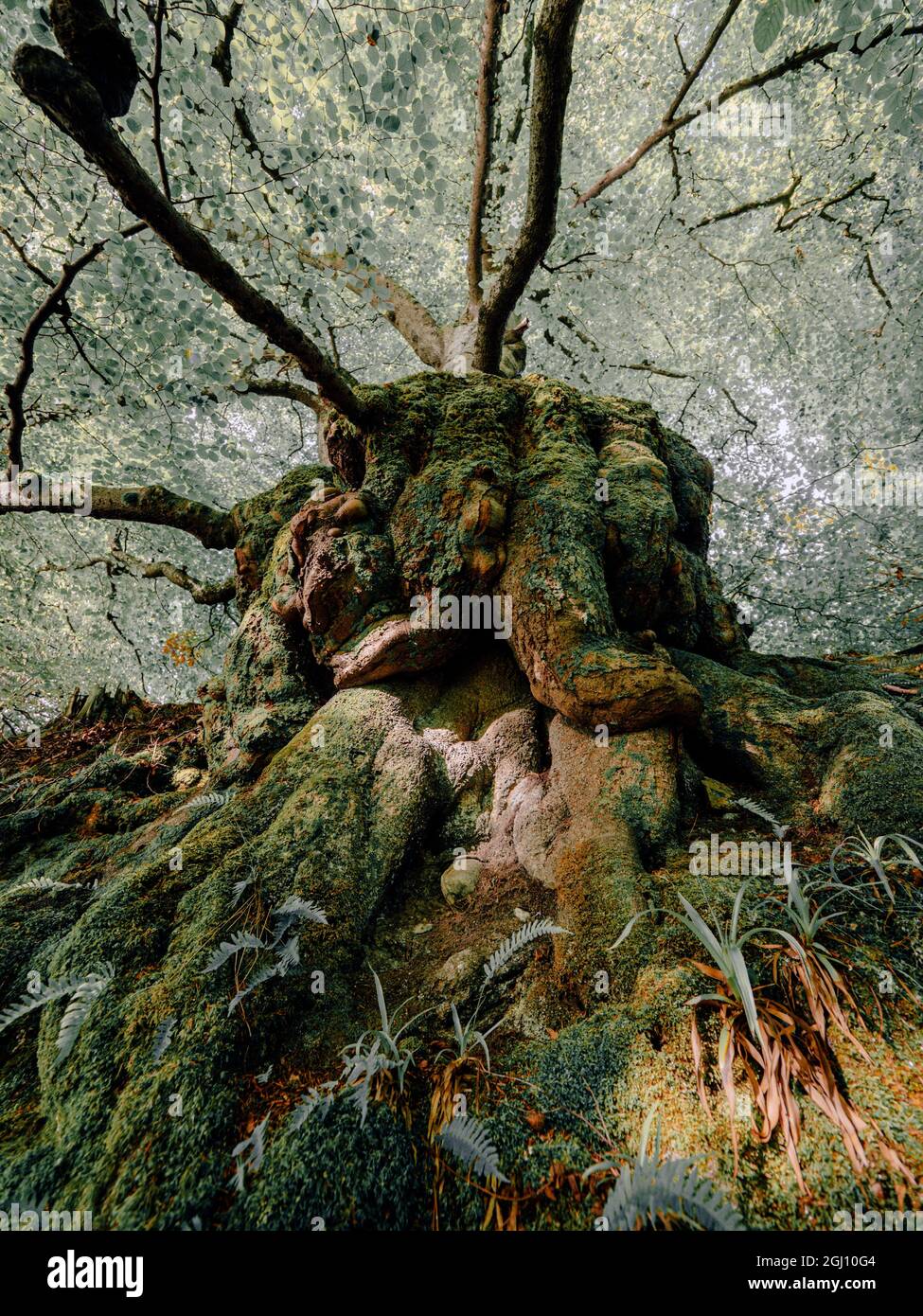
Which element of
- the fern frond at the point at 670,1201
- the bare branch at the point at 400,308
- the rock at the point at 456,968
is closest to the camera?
the fern frond at the point at 670,1201

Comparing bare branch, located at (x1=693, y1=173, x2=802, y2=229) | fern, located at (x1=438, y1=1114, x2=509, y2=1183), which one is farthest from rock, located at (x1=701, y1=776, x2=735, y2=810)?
bare branch, located at (x1=693, y1=173, x2=802, y2=229)

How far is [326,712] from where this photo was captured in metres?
3.01

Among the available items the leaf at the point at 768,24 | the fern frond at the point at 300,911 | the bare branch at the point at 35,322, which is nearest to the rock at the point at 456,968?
the fern frond at the point at 300,911

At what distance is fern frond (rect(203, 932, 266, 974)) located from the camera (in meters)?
1.83

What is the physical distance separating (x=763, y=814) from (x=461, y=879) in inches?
55.7

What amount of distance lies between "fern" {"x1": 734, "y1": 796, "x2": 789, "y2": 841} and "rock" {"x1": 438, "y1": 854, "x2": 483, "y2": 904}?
4.21 ft

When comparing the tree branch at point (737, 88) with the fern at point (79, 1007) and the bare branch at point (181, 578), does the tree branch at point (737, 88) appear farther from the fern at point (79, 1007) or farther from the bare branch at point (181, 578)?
the fern at point (79, 1007)

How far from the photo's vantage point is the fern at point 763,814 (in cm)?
221

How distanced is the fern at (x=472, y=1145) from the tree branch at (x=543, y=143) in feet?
14.7

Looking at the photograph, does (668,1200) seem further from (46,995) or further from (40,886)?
(40,886)

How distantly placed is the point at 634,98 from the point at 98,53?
8.13m

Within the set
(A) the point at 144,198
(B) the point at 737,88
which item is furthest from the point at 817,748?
(B) the point at 737,88

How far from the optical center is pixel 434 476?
3219 millimetres

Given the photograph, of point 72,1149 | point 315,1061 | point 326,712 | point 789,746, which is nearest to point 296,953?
point 315,1061
